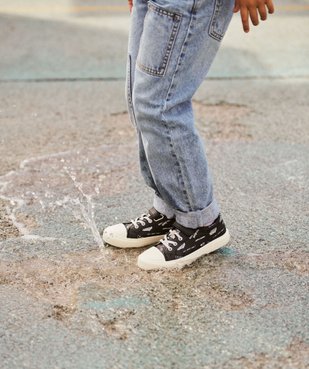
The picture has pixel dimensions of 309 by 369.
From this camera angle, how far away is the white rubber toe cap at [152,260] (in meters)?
3.03

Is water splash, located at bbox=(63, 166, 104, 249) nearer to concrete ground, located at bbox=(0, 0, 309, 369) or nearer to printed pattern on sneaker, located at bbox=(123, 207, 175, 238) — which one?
concrete ground, located at bbox=(0, 0, 309, 369)

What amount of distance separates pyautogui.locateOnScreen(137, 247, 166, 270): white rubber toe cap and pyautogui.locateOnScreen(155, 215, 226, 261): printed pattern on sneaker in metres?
0.02

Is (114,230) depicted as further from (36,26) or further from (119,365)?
(36,26)

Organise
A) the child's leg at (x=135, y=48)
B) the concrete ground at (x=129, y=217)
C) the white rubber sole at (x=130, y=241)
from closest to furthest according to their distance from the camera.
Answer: the concrete ground at (x=129, y=217), the child's leg at (x=135, y=48), the white rubber sole at (x=130, y=241)

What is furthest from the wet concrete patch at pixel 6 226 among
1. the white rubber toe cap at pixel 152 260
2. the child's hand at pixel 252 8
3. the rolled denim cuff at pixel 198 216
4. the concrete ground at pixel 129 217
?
the child's hand at pixel 252 8

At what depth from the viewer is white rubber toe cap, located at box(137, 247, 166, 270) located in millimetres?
3031

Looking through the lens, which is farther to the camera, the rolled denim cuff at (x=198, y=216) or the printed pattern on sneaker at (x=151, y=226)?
the printed pattern on sneaker at (x=151, y=226)

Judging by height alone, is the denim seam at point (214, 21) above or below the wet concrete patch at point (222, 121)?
above

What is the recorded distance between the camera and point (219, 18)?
2766 mm

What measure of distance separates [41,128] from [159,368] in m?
2.60

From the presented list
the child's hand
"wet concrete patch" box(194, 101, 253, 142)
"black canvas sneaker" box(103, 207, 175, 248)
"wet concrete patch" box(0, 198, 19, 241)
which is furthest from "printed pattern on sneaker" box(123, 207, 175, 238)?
"wet concrete patch" box(194, 101, 253, 142)

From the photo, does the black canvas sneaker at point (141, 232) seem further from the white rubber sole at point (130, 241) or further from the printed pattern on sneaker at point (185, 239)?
the printed pattern on sneaker at point (185, 239)

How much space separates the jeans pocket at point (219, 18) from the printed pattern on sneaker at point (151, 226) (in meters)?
0.76

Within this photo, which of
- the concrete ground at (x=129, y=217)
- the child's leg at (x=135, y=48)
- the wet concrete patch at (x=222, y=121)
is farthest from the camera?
the wet concrete patch at (x=222, y=121)
